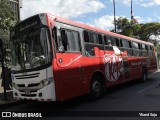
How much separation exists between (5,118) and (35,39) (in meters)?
2.58

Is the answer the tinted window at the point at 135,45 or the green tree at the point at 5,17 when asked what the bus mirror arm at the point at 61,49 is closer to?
the green tree at the point at 5,17

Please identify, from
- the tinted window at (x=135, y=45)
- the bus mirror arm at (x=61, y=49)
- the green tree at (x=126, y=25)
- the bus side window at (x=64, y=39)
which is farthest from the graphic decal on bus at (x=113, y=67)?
the green tree at (x=126, y=25)

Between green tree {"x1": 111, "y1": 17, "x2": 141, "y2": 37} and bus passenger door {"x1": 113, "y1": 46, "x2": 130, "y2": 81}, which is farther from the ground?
A: green tree {"x1": 111, "y1": 17, "x2": 141, "y2": 37}

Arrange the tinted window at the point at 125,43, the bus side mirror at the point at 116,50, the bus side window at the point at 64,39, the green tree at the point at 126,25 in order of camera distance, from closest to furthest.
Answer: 1. the bus side window at the point at 64,39
2. the bus side mirror at the point at 116,50
3. the tinted window at the point at 125,43
4. the green tree at the point at 126,25

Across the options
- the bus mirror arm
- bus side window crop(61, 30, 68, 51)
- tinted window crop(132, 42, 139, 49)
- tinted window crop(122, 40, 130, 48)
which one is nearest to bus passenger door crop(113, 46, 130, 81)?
tinted window crop(122, 40, 130, 48)

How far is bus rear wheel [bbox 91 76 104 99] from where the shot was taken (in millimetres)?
11050

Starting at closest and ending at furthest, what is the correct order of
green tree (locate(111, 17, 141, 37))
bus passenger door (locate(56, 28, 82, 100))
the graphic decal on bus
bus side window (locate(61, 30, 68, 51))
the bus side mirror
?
bus passenger door (locate(56, 28, 82, 100)) < bus side window (locate(61, 30, 68, 51)) < the graphic decal on bus < the bus side mirror < green tree (locate(111, 17, 141, 37))

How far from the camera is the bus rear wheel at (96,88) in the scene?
1105cm

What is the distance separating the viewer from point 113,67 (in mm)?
13273

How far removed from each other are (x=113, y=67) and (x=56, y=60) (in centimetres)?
498

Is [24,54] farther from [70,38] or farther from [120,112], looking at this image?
[120,112]

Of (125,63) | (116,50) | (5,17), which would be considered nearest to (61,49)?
(116,50)

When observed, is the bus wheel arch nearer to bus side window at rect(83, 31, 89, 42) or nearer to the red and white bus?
the red and white bus

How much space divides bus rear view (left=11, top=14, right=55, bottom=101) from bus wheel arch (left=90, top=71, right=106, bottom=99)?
2674mm
